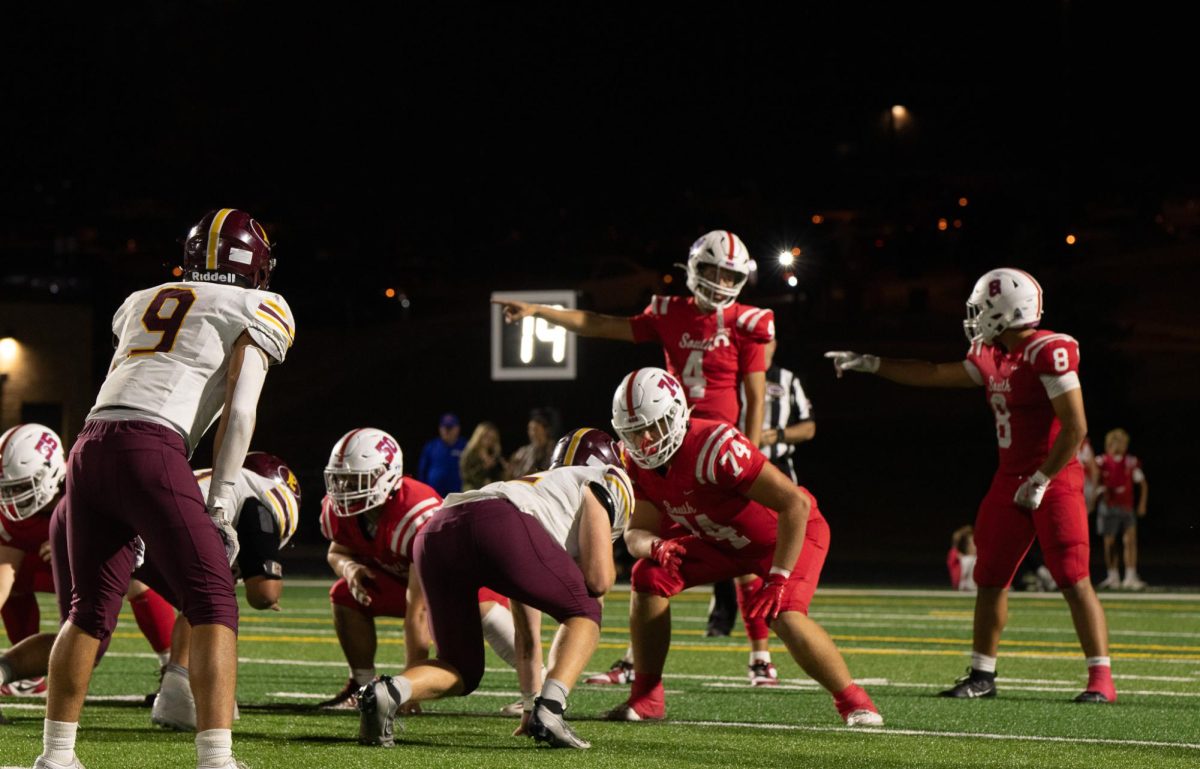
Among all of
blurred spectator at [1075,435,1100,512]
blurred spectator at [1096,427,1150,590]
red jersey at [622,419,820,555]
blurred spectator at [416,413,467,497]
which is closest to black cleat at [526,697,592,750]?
red jersey at [622,419,820,555]

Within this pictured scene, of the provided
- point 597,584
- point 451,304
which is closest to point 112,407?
point 597,584

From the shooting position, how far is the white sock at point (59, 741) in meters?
4.72

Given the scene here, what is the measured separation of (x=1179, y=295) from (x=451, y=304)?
2101 cm

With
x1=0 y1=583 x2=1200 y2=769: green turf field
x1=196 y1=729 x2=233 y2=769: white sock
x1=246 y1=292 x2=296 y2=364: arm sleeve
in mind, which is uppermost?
x1=246 y1=292 x2=296 y2=364: arm sleeve

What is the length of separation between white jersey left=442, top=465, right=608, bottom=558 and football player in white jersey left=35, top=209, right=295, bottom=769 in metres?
1.19

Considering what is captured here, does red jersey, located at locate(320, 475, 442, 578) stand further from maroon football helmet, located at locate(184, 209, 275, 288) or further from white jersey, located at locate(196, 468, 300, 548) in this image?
maroon football helmet, located at locate(184, 209, 275, 288)

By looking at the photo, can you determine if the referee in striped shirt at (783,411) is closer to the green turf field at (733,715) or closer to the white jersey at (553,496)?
the green turf field at (733,715)

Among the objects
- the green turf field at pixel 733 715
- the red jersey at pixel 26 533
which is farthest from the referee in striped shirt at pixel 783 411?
the red jersey at pixel 26 533

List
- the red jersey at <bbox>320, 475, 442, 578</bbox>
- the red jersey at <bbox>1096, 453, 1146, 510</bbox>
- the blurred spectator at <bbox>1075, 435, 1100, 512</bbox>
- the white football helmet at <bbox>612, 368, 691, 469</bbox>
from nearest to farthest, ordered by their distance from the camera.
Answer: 1. the white football helmet at <bbox>612, 368, 691, 469</bbox>
2. the red jersey at <bbox>320, 475, 442, 578</bbox>
3. the blurred spectator at <bbox>1075, 435, 1100, 512</bbox>
4. the red jersey at <bbox>1096, 453, 1146, 510</bbox>

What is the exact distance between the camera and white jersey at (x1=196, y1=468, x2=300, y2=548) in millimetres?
6547

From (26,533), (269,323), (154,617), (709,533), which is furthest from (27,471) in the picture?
(709,533)

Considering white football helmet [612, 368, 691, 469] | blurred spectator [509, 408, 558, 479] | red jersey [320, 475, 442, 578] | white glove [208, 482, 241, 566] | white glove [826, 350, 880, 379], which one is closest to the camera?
white glove [208, 482, 241, 566]

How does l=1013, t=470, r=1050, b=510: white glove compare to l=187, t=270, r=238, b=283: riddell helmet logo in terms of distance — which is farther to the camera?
l=1013, t=470, r=1050, b=510: white glove

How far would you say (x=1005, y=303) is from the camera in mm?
7555
